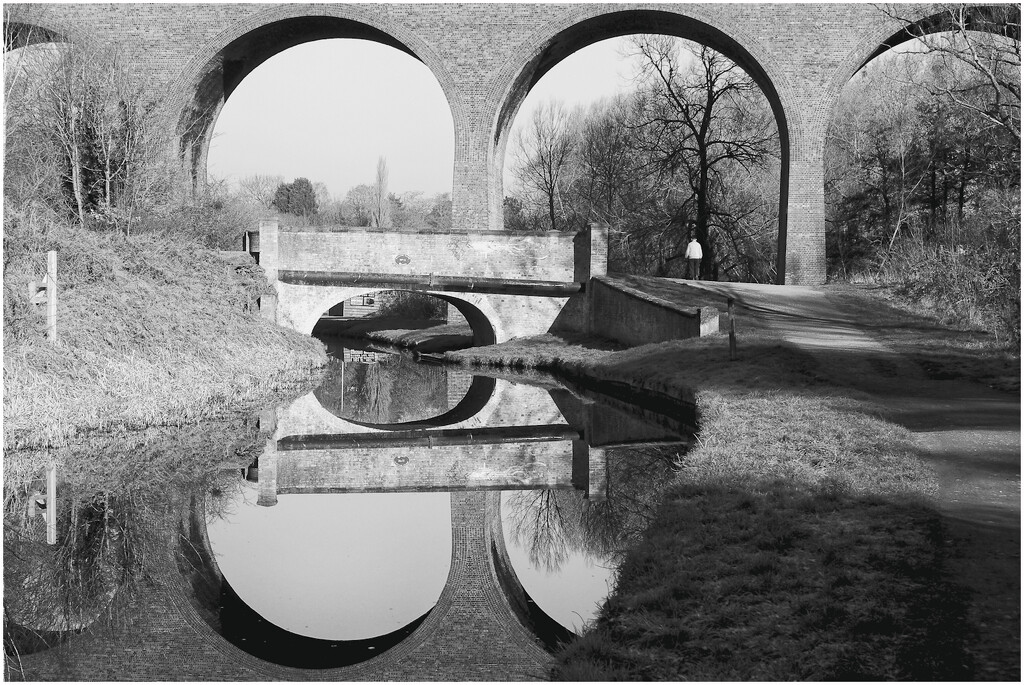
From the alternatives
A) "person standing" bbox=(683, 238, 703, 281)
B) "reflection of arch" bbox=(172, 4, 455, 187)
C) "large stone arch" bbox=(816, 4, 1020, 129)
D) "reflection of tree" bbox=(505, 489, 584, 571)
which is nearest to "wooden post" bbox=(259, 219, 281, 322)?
"reflection of arch" bbox=(172, 4, 455, 187)

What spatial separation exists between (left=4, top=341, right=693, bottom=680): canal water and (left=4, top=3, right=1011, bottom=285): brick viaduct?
1157 cm

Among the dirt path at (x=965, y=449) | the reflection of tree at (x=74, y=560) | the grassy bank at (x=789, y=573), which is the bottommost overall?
the reflection of tree at (x=74, y=560)

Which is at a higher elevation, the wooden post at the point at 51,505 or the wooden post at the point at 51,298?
the wooden post at the point at 51,298

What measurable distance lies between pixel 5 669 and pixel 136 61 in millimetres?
21213

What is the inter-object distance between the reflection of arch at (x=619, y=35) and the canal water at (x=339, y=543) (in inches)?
490

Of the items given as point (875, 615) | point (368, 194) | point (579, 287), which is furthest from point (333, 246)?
point (368, 194)

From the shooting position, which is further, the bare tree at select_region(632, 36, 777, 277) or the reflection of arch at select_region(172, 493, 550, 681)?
the bare tree at select_region(632, 36, 777, 277)

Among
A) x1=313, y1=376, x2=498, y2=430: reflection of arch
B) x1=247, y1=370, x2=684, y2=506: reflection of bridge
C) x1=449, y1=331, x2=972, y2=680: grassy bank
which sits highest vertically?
x1=449, y1=331, x2=972, y2=680: grassy bank

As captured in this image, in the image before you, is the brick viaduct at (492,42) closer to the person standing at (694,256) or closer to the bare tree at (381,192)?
the person standing at (694,256)

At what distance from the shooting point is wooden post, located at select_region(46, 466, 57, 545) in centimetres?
720

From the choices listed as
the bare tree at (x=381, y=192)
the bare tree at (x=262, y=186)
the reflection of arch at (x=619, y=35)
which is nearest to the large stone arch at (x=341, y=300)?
the reflection of arch at (x=619, y=35)

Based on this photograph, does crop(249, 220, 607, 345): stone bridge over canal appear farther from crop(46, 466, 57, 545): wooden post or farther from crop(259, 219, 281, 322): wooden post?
crop(46, 466, 57, 545): wooden post

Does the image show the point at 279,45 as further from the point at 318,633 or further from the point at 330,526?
the point at 318,633

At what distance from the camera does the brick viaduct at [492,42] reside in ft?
75.4
